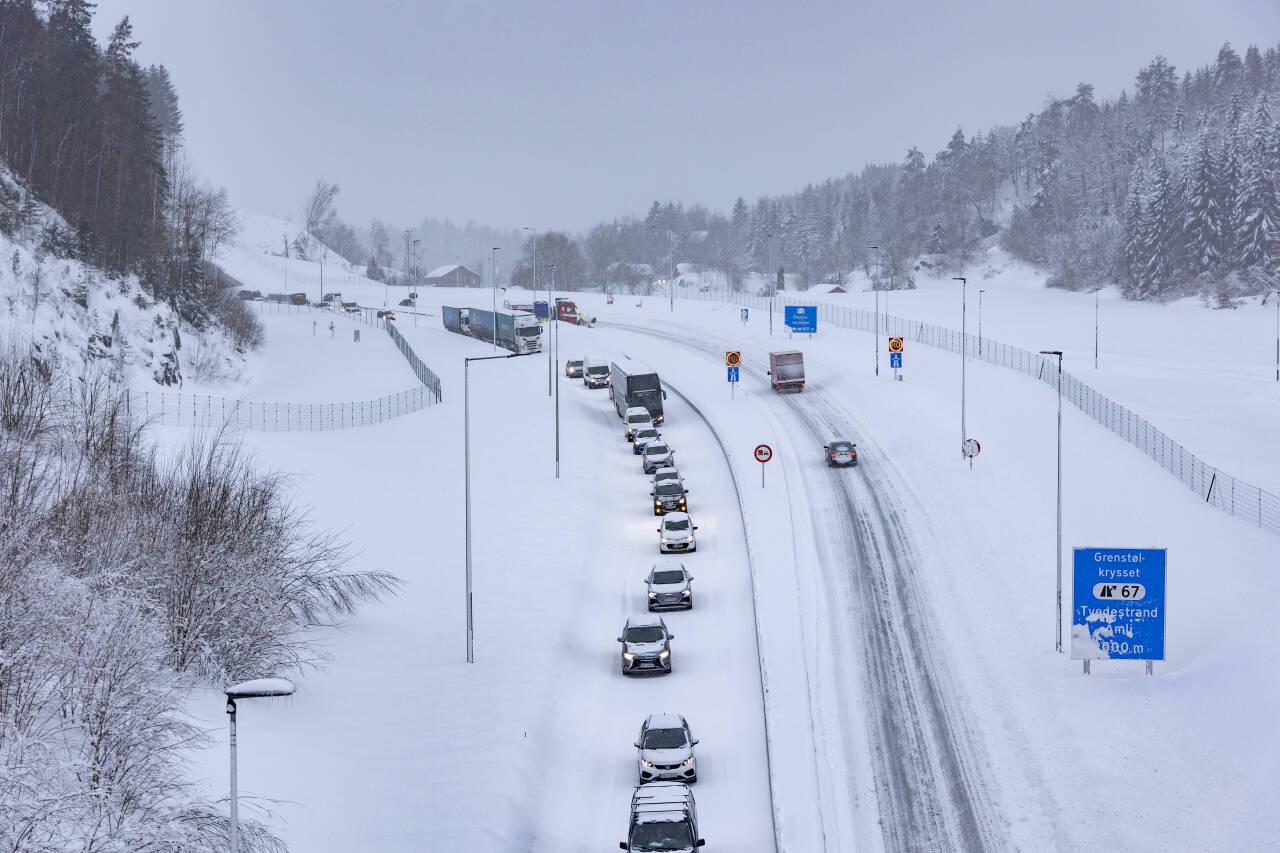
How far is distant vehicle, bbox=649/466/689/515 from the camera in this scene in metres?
48.4

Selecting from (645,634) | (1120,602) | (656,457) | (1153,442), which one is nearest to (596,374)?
(656,457)

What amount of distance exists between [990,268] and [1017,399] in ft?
387

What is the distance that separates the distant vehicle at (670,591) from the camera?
1511 inches

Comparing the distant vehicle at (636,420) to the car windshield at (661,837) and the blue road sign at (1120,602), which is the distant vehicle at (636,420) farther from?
the car windshield at (661,837)

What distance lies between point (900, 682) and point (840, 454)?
21252 mm

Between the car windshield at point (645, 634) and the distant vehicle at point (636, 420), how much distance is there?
84.3 ft

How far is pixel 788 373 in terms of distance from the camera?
→ 69.5 meters

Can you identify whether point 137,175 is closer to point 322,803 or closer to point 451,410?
point 451,410

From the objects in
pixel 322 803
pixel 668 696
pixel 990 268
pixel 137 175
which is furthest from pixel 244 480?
pixel 990 268

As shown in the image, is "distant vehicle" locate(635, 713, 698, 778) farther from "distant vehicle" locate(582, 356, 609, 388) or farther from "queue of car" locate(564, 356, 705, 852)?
"distant vehicle" locate(582, 356, 609, 388)

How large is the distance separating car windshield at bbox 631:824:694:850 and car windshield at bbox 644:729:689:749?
13.9ft

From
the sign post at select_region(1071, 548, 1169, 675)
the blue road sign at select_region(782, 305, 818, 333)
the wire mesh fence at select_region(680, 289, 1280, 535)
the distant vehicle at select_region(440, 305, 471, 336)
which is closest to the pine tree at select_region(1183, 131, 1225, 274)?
the wire mesh fence at select_region(680, 289, 1280, 535)

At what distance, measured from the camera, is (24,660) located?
19672 millimetres

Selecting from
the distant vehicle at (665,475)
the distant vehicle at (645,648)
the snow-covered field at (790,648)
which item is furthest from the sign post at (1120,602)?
the distant vehicle at (665,475)
